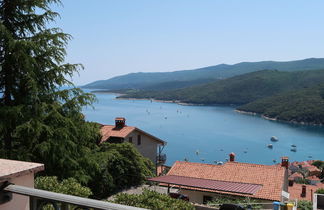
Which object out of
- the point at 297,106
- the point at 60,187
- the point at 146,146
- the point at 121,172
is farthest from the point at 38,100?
the point at 297,106

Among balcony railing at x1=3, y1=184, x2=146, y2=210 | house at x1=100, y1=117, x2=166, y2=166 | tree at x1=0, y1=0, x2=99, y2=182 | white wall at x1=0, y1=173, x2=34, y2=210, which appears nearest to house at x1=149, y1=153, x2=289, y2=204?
tree at x1=0, y1=0, x2=99, y2=182

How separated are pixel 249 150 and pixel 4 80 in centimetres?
8671

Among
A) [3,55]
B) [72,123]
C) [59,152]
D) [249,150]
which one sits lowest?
[249,150]

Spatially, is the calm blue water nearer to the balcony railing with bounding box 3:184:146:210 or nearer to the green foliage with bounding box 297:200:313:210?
the green foliage with bounding box 297:200:313:210

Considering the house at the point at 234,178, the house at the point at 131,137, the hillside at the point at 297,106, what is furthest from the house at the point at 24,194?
the hillside at the point at 297,106

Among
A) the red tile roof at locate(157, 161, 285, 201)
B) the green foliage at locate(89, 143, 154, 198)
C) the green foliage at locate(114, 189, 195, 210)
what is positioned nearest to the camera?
the green foliage at locate(114, 189, 195, 210)

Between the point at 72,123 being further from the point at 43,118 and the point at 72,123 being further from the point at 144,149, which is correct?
the point at 144,149

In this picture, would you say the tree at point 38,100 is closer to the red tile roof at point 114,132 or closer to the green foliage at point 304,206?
the green foliage at point 304,206

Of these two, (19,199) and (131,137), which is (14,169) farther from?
(131,137)

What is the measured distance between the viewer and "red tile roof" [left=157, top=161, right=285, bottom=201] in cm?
1683

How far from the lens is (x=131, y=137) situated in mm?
27188

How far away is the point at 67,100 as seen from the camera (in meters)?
9.50

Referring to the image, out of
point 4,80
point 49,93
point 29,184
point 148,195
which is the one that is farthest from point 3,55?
point 29,184

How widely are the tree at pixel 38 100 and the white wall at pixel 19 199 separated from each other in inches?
246
